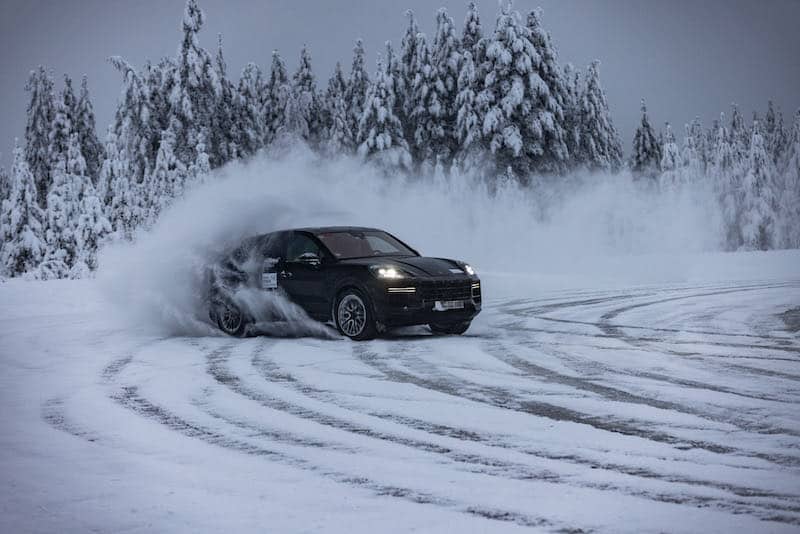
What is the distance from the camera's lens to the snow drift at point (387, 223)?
50.9ft

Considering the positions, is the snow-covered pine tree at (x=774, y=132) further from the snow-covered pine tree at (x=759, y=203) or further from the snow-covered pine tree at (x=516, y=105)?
the snow-covered pine tree at (x=516, y=105)

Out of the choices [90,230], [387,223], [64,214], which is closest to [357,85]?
[64,214]

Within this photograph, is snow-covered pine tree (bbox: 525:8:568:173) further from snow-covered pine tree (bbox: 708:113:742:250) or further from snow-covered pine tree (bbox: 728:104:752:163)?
snow-covered pine tree (bbox: 728:104:752:163)

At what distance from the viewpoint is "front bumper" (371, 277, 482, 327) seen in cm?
1288

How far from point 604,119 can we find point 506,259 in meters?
39.3

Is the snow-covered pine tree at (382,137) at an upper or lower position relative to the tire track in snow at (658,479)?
upper

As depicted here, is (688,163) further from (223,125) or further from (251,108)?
(223,125)

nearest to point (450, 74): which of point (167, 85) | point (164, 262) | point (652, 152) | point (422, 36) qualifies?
point (422, 36)

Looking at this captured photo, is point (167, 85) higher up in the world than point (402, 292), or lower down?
higher up

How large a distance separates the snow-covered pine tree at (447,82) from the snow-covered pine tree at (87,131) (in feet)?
99.6

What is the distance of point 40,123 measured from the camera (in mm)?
68188

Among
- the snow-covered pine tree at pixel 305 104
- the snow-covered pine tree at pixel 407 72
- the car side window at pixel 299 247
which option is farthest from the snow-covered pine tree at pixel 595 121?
the car side window at pixel 299 247

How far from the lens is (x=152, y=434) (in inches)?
278

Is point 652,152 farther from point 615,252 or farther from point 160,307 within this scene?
point 160,307
